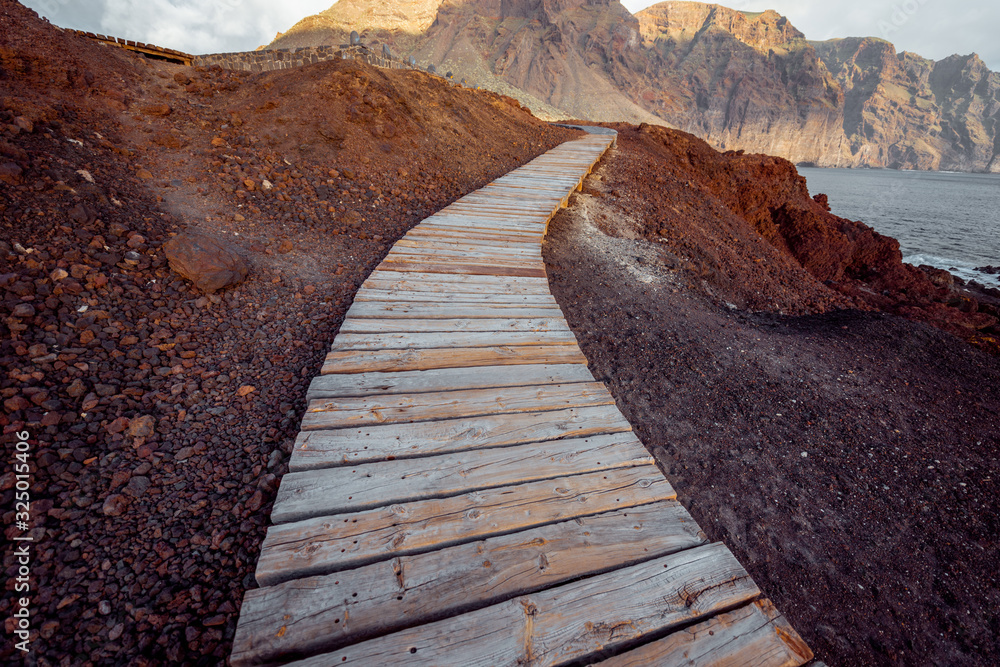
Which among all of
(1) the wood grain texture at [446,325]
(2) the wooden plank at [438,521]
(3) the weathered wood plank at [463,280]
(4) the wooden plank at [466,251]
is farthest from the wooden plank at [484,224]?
(2) the wooden plank at [438,521]

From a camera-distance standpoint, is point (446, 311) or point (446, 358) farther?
point (446, 311)

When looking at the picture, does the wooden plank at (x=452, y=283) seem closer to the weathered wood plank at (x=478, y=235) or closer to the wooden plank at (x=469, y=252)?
the wooden plank at (x=469, y=252)

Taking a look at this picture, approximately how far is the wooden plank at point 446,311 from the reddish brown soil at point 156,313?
0.47 meters

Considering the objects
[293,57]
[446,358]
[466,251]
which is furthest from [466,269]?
[293,57]

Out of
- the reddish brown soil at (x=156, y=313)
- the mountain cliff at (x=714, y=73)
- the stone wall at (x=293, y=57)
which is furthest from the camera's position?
the mountain cliff at (x=714, y=73)

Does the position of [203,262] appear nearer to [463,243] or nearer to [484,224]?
[463,243]

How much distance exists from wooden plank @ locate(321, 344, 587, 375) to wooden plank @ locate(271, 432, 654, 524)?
0.83m

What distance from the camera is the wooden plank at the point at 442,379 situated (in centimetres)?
253

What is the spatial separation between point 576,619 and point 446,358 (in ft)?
5.98

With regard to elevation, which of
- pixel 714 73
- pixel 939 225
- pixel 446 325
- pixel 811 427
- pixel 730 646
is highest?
pixel 714 73

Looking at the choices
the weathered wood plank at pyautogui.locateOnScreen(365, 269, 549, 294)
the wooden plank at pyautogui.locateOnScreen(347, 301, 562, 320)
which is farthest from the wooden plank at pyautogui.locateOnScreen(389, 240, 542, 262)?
the wooden plank at pyautogui.locateOnScreen(347, 301, 562, 320)

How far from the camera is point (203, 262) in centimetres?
367

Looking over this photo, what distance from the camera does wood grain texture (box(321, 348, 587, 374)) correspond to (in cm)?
275

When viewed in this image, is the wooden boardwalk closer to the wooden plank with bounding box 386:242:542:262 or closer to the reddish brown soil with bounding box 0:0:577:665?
the reddish brown soil with bounding box 0:0:577:665
